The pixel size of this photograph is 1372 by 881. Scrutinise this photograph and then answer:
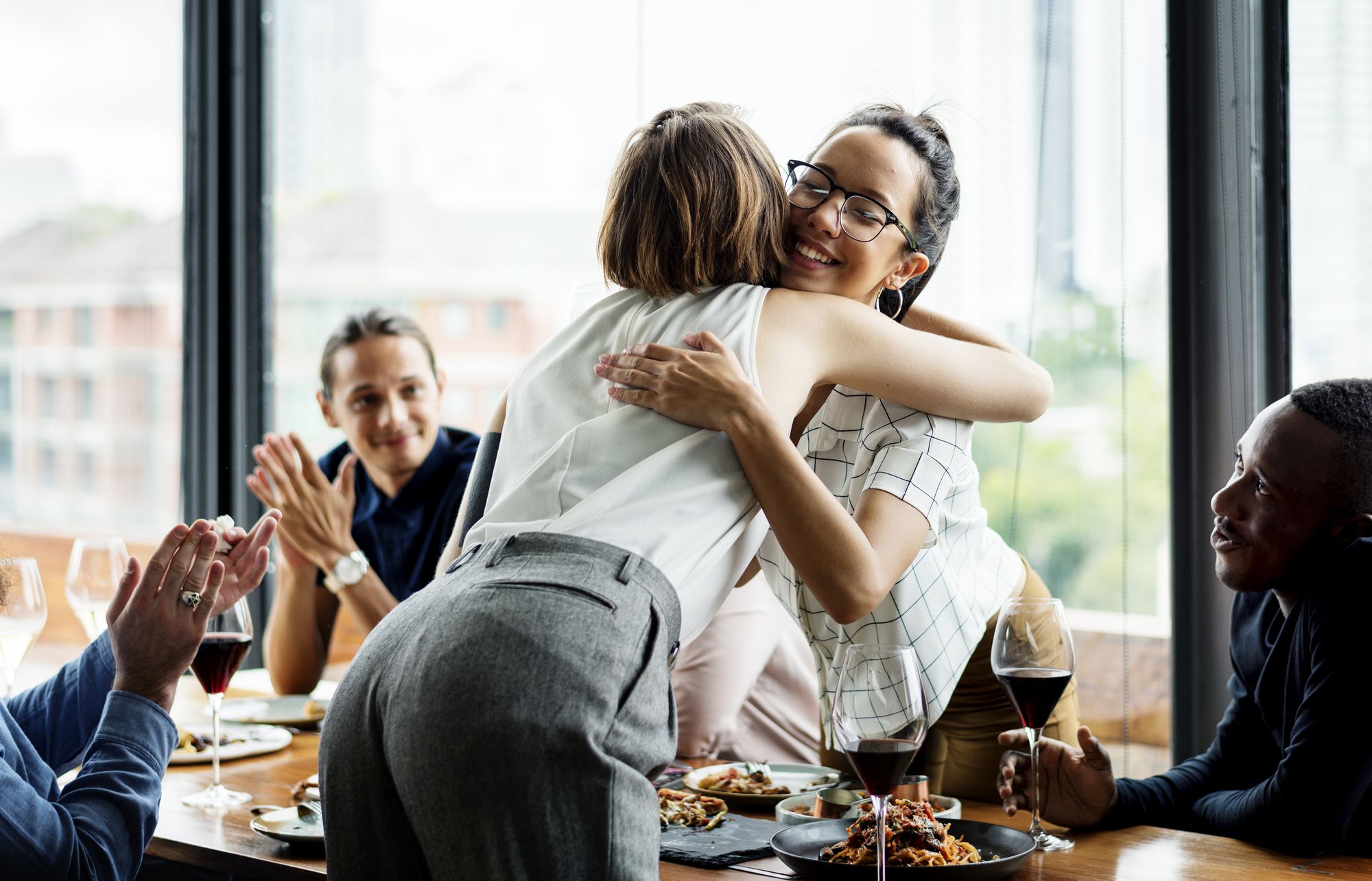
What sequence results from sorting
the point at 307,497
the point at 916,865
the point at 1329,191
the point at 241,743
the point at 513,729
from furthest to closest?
the point at 307,497
the point at 1329,191
the point at 241,743
the point at 916,865
the point at 513,729

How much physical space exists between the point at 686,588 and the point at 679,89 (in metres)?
2.27

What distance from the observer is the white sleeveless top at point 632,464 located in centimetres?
119

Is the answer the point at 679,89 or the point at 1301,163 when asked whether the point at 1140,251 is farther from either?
the point at 679,89

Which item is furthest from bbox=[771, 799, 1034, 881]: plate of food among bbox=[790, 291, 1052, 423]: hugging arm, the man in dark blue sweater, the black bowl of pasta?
bbox=[790, 291, 1052, 423]: hugging arm

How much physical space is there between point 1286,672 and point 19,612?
168cm

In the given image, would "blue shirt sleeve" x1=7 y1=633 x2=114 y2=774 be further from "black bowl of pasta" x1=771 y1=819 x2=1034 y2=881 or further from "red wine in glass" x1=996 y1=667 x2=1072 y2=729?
"red wine in glass" x1=996 y1=667 x2=1072 y2=729

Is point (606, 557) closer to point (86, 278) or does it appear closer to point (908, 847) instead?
point (908, 847)

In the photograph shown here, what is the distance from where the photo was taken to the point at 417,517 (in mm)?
2771

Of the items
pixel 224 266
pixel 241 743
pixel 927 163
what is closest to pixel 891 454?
pixel 927 163

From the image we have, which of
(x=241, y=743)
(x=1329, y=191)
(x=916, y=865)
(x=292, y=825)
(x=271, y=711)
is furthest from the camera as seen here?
(x=1329, y=191)

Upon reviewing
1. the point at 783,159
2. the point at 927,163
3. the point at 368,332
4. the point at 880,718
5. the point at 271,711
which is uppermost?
the point at 783,159

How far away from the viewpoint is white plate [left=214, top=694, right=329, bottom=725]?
7.01 ft

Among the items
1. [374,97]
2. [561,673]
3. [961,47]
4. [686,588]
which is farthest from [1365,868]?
[374,97]

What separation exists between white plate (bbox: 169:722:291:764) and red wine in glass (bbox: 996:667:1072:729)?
1.14m
